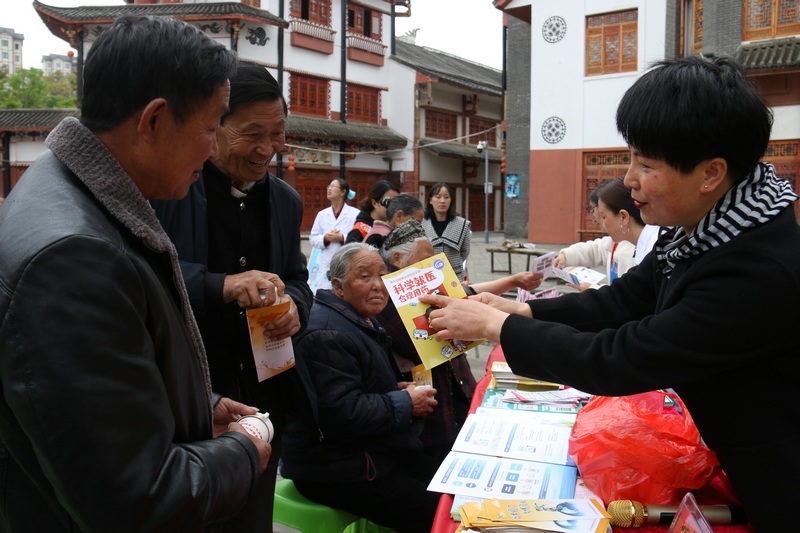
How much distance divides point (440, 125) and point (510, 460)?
24.2 metres

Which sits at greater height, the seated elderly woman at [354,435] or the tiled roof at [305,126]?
the tiled roof at [305,126]

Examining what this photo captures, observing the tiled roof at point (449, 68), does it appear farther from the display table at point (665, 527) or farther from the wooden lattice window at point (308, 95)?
A: the display table at point (665, 527)

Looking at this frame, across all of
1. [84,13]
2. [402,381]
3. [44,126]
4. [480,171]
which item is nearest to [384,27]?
[480,171]

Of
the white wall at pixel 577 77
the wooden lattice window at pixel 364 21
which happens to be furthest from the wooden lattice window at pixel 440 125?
the white wall at pixel 577 77

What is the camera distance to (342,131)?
2175 cm

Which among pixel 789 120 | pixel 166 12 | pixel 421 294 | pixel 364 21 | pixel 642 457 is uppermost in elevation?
pixel 364 21

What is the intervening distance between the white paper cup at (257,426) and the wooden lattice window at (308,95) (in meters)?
20.3

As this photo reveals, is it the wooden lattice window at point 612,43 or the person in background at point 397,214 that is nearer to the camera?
the person in background at point 397,214

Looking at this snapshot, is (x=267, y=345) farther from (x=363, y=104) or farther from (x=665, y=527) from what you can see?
(x=363, y=104)

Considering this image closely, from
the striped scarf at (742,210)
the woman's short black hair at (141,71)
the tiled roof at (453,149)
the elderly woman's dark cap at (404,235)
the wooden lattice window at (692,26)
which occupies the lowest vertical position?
the elderly woman's dark cap at (404,235)

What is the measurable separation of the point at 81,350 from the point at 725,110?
1227 millimetres

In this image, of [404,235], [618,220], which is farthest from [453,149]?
[404,235]

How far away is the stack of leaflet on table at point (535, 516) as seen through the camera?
4.63 feet

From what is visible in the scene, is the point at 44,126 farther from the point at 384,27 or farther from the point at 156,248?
the point at 156,248
